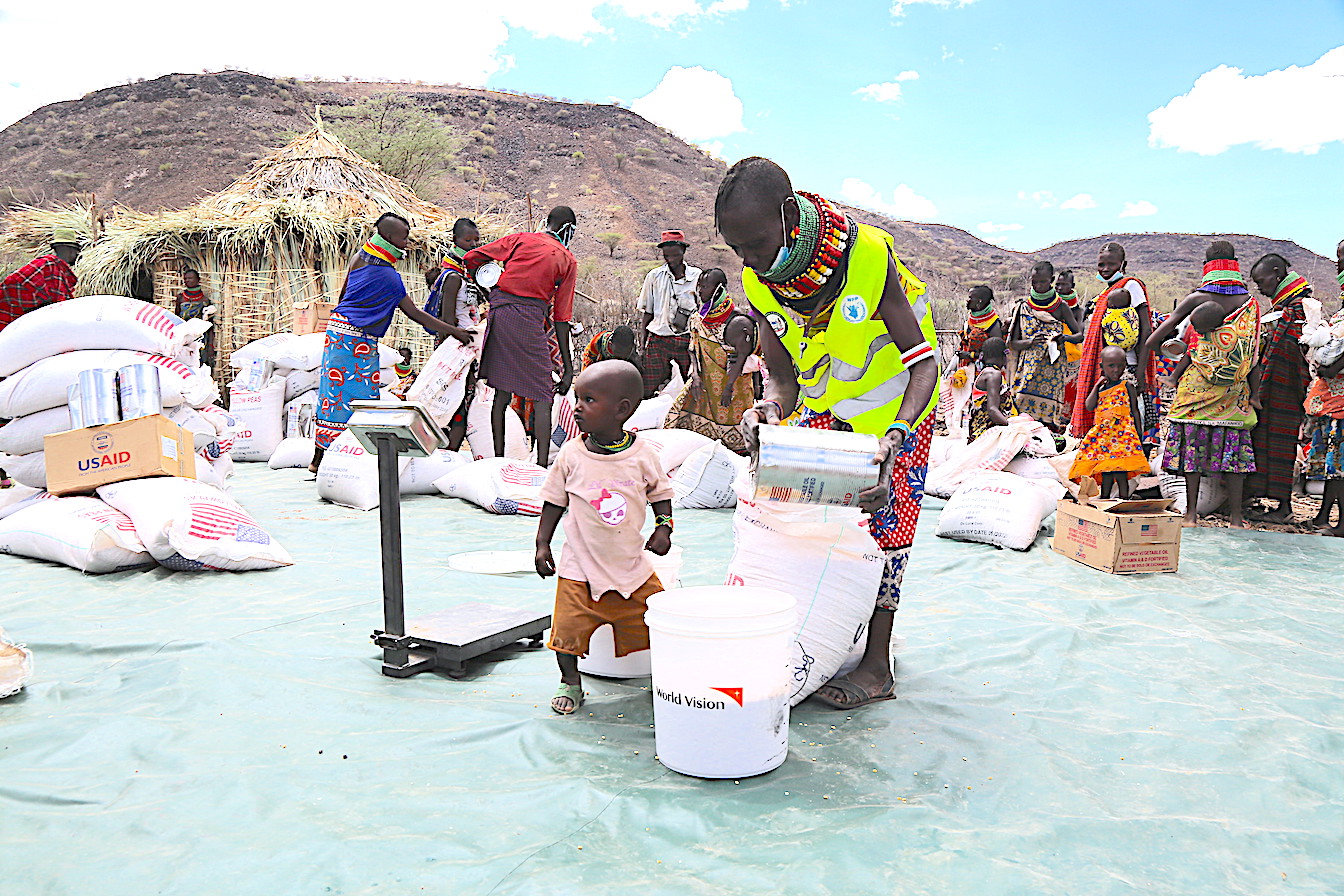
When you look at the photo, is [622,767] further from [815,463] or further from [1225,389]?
[1225,389]

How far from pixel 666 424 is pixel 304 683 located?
4943 millimetres

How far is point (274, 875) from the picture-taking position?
1.48m

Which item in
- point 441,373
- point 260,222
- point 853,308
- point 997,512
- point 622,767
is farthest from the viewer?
point 260,222

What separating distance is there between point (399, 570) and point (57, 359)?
2744mm

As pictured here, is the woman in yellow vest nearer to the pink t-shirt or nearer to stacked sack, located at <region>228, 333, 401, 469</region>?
the pink t-shirt

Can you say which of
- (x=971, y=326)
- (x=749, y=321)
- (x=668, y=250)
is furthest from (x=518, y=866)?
(x=971, y=326)

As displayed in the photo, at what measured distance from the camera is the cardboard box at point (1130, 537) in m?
4.03

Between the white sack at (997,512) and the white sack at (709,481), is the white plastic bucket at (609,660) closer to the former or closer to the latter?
the white sack at (997,512)

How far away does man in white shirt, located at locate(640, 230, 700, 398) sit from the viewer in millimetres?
6719

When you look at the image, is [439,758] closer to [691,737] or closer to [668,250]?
[691,737]

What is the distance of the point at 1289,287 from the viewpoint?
5.39m

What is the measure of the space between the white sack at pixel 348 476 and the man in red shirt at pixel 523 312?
0.92 meters

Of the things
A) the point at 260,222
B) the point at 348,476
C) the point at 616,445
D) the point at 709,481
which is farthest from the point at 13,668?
the point at 260,222

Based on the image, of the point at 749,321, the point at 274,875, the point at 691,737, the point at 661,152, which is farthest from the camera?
the point at 661,152
